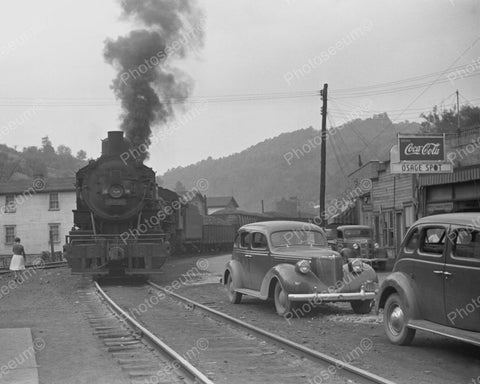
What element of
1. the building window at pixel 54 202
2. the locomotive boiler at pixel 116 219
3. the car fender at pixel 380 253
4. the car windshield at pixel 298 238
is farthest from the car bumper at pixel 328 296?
the building window at pixel 54 202

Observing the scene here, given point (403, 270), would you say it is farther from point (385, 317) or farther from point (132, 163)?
point (132, 163)

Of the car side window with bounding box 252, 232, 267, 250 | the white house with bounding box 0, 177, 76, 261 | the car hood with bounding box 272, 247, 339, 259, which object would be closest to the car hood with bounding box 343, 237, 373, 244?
the car side window with bounding box 252, 232, 267, 250

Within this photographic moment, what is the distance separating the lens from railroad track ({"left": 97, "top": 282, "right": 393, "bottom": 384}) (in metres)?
6.73

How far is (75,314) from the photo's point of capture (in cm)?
1263

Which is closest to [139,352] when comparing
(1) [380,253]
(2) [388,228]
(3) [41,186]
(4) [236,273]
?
(4) [236,273]

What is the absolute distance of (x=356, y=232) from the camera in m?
24.8

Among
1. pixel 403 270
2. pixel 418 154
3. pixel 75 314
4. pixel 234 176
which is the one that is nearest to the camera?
pixel 403 270

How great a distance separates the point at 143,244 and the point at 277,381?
41.1 ft

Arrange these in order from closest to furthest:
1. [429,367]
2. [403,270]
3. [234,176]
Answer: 1. [429,367]
2. [403,270]
3. [234,176]

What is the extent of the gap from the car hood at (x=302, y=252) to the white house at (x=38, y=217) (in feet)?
129

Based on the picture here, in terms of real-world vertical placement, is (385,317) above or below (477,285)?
below

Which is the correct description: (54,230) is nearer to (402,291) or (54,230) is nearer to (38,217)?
(38,217)

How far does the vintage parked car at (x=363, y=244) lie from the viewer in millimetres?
23641

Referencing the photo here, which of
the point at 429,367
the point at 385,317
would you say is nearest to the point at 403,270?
the point at 385,317
